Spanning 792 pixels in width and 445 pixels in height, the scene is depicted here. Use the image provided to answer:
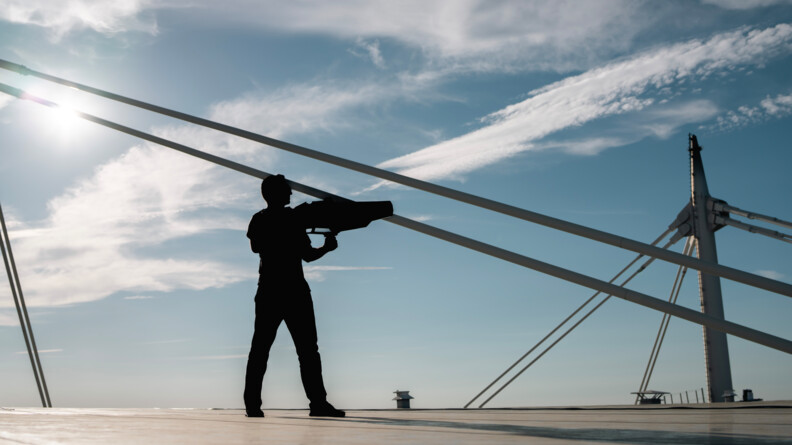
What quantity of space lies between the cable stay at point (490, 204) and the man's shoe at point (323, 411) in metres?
2.21

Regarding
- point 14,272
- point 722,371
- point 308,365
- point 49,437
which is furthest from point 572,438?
point 722,371

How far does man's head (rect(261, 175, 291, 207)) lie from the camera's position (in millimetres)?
7031

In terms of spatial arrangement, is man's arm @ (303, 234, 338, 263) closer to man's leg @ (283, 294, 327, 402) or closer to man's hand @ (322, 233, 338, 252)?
man's hand @ (322, 233, 338, 252)

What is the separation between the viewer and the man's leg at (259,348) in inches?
272

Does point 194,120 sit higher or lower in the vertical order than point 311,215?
higher

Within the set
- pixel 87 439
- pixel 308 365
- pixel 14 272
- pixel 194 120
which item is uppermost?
pixel 194 120

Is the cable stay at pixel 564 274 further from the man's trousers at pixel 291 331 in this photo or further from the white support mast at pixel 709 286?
the white support mast at pixel 709 286

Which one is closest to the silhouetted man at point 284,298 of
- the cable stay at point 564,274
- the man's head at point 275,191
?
the man's head at point 275,191

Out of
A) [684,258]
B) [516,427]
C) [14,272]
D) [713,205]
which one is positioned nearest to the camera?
[516,427]

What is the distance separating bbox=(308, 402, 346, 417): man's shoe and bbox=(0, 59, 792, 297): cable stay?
7.26ft

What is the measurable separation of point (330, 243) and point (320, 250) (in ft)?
0.37

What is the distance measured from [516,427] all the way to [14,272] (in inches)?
479

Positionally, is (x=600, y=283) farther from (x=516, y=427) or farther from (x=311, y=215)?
(x=311, y=215)

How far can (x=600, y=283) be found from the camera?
19.3ft
